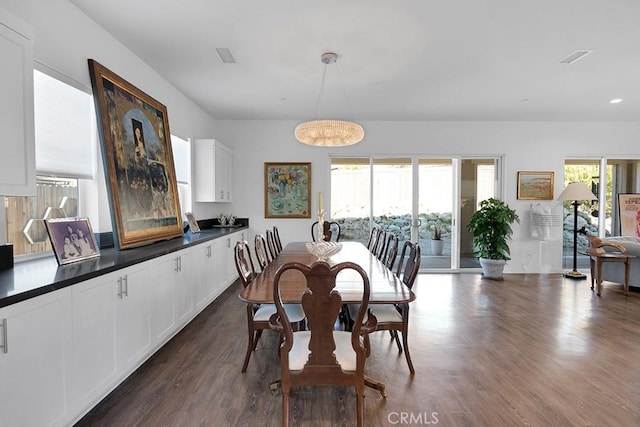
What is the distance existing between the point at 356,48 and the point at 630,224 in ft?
21.0

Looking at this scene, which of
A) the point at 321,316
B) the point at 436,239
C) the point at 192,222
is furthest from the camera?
the point at 436,239

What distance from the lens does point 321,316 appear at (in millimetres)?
1670

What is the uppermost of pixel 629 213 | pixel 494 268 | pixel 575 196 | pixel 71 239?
pixel 575 196

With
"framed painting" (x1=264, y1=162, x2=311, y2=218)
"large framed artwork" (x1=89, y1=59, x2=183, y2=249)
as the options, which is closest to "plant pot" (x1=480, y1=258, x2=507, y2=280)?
"framed painting" (x1=264, y1=162, x2=311, y2=218)

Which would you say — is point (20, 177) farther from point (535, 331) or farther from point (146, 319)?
point (535, 331)

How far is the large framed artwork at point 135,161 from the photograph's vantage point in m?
2.76

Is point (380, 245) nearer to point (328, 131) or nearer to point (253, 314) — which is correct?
point (328, 131)

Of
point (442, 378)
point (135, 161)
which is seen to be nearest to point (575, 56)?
point (442, 378)

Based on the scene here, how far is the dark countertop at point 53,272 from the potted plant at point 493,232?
5.14 m

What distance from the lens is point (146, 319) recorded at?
2.58m

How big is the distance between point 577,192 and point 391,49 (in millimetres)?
4673

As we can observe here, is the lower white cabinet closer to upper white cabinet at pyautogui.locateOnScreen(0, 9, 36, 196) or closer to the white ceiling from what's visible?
upper white cabinet at pyautogui.locateOnScreen(0, 9, 36, 196)

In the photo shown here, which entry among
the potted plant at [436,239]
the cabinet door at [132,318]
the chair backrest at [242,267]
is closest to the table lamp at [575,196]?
the potted plant at [436,239]

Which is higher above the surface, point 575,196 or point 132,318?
point 575,196
